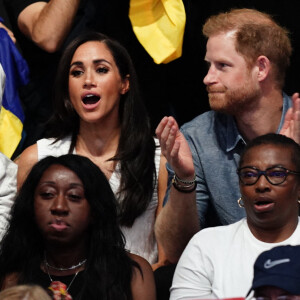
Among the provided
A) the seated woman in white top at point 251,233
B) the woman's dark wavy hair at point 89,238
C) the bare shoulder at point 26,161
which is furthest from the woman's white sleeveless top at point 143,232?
the seated woman in white top at point 251,233

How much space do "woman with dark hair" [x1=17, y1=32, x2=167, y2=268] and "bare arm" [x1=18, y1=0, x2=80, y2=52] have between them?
0.39 ft

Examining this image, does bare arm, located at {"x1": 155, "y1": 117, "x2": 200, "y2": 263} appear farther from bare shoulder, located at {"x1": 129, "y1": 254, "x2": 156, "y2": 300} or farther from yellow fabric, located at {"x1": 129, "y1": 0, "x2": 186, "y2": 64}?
yellow fabric, located at {"x1": 129, "y1": 0, "x2": 186, "y2": 64}

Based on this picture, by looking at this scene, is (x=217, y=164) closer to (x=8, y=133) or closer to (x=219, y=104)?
(x=219, y=104)

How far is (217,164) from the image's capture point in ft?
15.0

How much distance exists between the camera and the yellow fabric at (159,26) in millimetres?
4910

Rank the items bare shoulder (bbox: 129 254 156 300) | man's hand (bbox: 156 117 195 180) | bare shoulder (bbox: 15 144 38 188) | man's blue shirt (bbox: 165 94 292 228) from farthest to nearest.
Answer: bare shoulder (bbox: 15 144 38 188)
man's blue shirt (bbox: 165 94 292 228)
man's hand (bbox: 156 117 195 180)
bare shoulder (bbox: 129 254 156 300)

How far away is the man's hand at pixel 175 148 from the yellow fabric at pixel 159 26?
823 millimetres

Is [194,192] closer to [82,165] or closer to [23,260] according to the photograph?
[82,165]

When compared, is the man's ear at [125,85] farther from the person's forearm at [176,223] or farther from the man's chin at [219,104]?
the person's forearm at [176,223]

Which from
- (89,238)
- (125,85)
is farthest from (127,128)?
(89,238)

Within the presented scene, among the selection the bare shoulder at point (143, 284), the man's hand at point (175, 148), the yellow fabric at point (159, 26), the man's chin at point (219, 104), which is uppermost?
the yellow fabric at point (159, 26)

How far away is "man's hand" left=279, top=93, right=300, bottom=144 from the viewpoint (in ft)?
13.5

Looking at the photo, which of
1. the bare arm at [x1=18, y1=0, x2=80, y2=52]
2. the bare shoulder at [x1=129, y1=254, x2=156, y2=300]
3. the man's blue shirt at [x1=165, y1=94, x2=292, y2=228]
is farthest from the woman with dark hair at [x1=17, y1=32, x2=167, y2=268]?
the bare shoulder at [x1=129, y1=254, x2=156, y2=300]

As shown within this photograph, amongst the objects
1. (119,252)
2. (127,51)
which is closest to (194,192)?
(119,252)
